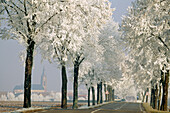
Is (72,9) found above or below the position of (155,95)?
above

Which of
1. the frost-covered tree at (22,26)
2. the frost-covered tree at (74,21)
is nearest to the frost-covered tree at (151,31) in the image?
the frost-covered tree at (74,21)

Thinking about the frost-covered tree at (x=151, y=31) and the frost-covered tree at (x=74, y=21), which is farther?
the frost-covered tree at (x=151, y=31)

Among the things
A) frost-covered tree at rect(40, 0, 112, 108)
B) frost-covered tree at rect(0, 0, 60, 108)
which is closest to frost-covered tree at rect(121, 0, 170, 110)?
frost-covered tree at rect(40, 0, 112, 108)

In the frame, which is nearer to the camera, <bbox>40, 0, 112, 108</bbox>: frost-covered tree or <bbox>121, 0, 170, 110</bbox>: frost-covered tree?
<bbox>40, 0, 112, 108</bbox>: frost-covered tree

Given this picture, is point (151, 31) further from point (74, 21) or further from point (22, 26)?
point (22, 26)

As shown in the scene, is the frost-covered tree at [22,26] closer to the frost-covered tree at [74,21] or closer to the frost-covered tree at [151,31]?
the frost-covered tree at [74,21]

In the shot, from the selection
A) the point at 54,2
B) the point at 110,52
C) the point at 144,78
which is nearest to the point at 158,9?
the point at 54,2

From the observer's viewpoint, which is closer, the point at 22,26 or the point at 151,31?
the point at 22,26

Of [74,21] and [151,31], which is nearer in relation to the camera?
[74,21]

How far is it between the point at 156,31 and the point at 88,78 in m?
31.8

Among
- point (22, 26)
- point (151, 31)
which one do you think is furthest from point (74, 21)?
point (151, 31)

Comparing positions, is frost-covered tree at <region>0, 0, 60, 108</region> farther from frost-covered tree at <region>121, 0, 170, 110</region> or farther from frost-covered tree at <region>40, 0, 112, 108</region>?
frost-covered tree at <region>121, 0, 170, 110</region>

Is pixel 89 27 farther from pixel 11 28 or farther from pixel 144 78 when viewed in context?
pixel 144 78

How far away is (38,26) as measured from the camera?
79.8 feet
